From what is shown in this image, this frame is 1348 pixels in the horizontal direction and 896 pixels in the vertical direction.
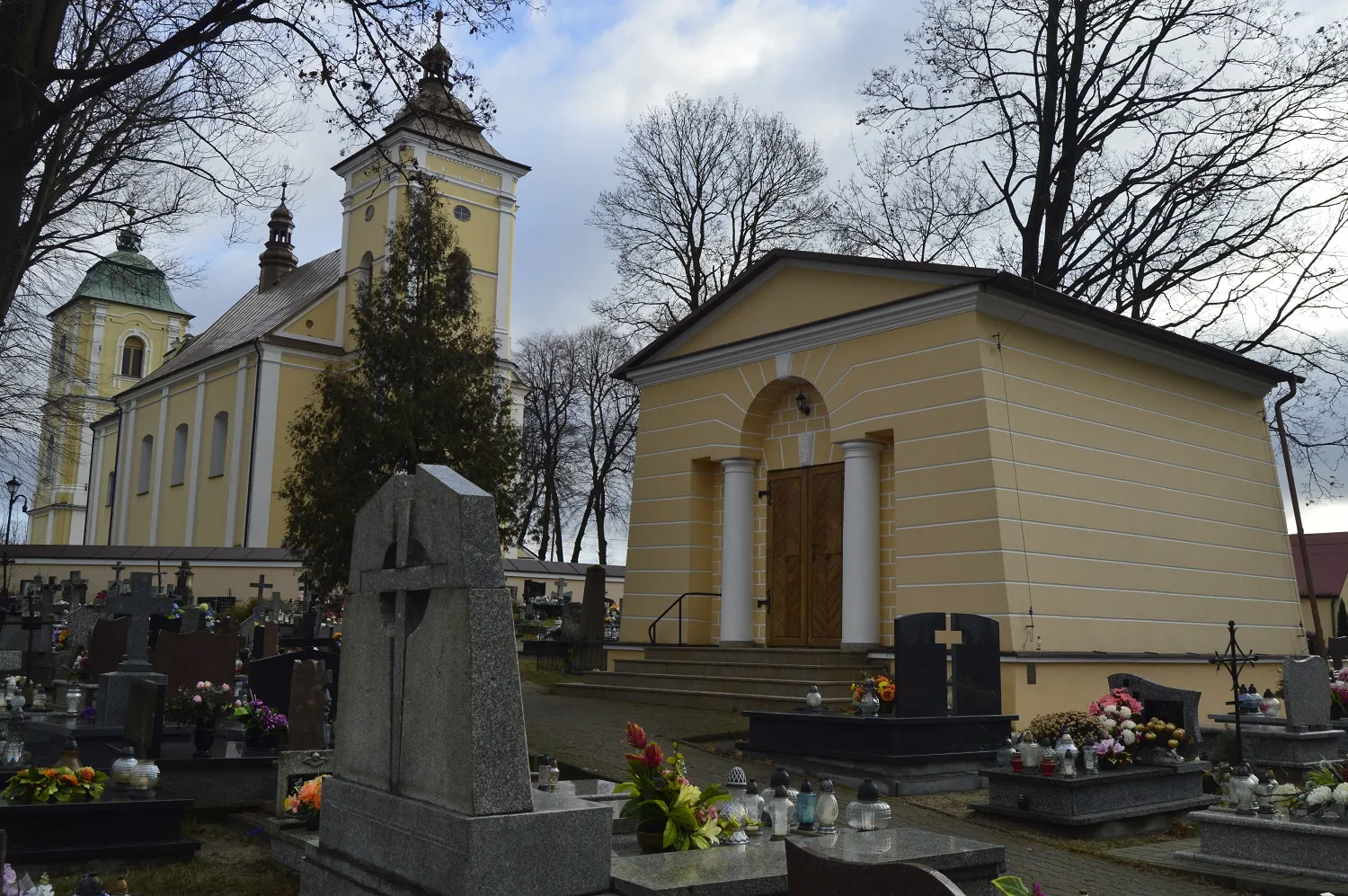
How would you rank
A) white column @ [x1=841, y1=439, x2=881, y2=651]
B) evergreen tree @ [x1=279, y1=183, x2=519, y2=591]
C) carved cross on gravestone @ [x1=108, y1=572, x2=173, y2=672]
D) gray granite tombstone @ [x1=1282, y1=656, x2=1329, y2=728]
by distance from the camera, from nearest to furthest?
carved cross on gravestone @ [x1=108, y1=572, x2=173, y2=672] < gray granite tombstone @ [x1=1282, y1=656, x2=1329, y2=728] < white column @ [x1=841, y1=439, x2=881, y2=651] < evergreen tree @ [x1=279, y1=183, x2=519, y2=591]

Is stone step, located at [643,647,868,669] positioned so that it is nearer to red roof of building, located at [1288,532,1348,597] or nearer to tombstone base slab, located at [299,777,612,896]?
tombstone base slab, located at [299,777,612,896]

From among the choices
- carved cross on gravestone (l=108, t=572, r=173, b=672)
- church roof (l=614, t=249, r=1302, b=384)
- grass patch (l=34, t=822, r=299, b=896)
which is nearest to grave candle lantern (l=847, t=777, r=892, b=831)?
grass patch (l=34, t=822, r=299, b=896)

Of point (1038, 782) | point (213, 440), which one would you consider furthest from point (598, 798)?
point (213, 440)

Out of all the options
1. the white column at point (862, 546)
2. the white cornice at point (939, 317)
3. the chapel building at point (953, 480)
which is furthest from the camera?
the white column at point (862, 546)

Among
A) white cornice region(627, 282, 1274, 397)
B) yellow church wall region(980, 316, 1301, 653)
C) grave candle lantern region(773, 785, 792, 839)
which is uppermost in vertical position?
white cornice region(627, 282, 1274, 397)

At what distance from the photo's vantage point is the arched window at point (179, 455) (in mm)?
44625

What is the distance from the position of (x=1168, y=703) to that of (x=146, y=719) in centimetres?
904

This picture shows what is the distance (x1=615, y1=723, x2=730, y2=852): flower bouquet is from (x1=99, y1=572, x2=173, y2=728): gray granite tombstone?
5.22m

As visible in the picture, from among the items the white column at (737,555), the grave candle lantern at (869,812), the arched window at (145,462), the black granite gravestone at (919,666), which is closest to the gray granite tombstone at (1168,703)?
the black granite gravestone at (919,666)

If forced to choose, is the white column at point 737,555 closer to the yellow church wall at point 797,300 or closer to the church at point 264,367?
the yellow church wall at point 797,300

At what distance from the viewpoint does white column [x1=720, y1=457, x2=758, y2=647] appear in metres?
17.3

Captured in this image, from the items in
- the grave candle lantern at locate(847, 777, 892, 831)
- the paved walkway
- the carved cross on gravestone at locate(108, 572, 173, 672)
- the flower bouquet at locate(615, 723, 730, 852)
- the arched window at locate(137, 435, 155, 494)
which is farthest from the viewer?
the arched window at locate(137, 435, 155, 494)

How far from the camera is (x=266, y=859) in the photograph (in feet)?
25.9

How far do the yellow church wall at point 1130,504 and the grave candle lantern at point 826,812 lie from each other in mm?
8163
